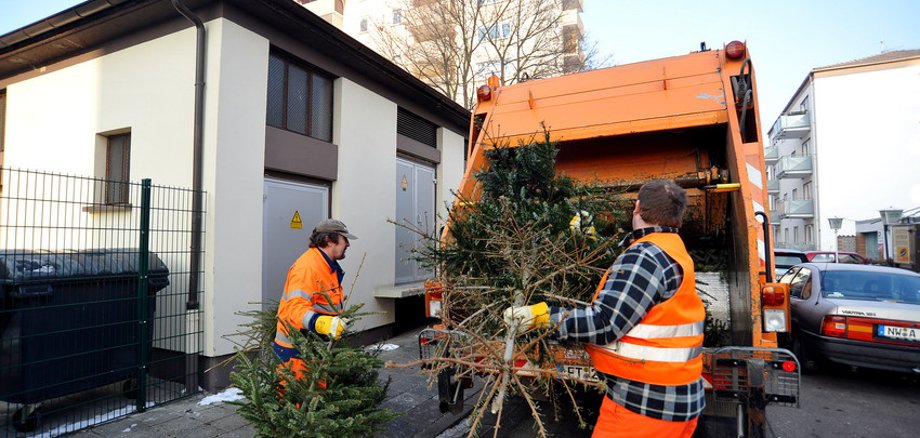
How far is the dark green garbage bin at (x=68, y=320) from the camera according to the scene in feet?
11.3

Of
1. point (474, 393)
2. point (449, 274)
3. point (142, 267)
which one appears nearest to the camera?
point (449, 274)

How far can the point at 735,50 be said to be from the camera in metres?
3.89

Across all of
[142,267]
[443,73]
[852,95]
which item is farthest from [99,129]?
[852,95]

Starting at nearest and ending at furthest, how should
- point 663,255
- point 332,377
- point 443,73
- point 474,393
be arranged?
point 663,255 → point 332,377 → point 474,393 → point 443,73

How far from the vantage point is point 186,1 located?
4746mm

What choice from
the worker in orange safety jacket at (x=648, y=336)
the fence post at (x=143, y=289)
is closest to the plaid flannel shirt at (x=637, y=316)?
the worker in orange safety jacket at (x=648, y=336)

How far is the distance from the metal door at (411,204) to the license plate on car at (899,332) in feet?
17.3

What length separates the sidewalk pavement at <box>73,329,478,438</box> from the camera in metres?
3.69

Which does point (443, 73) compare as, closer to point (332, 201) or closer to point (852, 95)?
point (332, 201)

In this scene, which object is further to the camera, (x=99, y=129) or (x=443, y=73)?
(x=443, y=73)

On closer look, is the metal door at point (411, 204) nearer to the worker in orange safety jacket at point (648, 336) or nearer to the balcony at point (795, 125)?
the worker in orange safety jacket at point (648, 336)

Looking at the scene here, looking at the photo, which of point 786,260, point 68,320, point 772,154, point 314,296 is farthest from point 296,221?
point 772,154

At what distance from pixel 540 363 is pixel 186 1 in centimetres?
489

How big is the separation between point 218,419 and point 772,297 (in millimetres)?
4170
